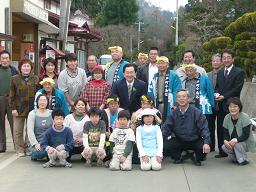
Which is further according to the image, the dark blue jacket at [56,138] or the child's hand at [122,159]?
the dark blue jacket at [56,138]

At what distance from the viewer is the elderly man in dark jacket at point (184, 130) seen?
8.99 metres

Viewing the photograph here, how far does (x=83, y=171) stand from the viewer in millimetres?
8438

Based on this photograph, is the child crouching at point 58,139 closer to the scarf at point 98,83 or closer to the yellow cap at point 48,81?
the yellow cap at point 48,81

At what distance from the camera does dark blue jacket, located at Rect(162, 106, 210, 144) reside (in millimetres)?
9023

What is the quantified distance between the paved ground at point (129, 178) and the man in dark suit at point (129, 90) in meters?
1.41

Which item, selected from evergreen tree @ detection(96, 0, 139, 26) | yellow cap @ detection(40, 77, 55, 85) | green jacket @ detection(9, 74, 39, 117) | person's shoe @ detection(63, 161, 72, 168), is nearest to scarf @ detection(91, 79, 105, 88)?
yellow cap @ detection(40, 77, 55, 85)

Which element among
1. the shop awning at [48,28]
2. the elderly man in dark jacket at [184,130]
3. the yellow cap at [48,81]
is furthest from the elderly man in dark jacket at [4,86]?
the shop awning at [48,28]

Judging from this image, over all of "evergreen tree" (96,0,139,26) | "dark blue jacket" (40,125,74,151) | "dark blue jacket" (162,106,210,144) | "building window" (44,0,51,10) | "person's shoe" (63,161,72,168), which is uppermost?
"evergreen tree" (96,0,139,26)

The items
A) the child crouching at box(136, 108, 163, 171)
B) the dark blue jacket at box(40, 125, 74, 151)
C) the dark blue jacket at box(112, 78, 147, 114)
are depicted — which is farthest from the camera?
the dark blue jacket at box(112, 78, 147, 114)

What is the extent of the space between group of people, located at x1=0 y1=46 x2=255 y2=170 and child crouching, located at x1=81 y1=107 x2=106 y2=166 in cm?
2

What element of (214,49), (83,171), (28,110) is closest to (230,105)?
(83,171)

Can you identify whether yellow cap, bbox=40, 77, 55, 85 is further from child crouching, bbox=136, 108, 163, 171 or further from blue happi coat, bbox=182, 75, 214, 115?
blue happi coat, bbox=182, 75, 214, 115

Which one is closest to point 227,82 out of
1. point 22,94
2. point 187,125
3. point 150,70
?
point 187,125

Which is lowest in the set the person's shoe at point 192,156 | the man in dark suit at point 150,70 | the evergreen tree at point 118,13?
the person's shoe at point 192,156
